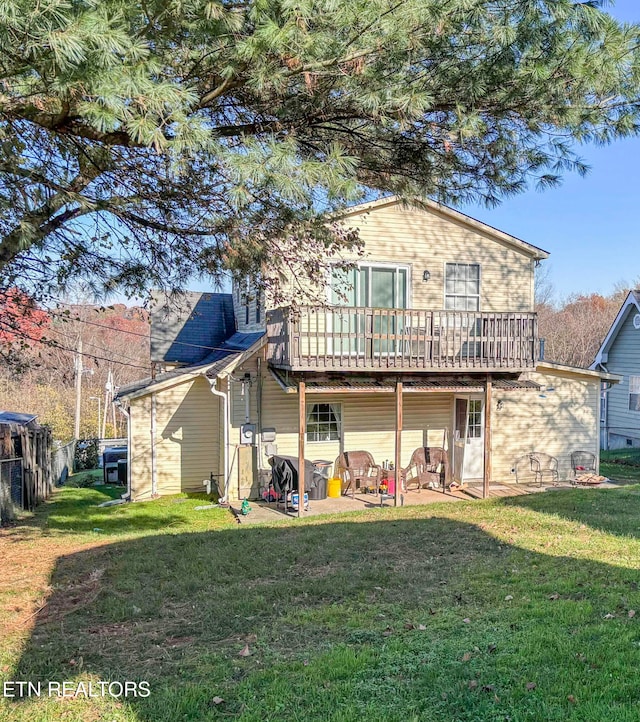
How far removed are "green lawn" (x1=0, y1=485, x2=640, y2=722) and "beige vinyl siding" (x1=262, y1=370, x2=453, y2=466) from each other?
11.3ft

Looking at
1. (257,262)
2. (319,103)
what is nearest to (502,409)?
(257,262)

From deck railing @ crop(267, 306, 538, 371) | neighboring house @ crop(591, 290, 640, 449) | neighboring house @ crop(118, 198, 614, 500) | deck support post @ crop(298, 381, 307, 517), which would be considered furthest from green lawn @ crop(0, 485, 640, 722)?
neighboring house @ crop(591, 290, 640, 449)

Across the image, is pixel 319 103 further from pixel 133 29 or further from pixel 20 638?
pixel 20 638

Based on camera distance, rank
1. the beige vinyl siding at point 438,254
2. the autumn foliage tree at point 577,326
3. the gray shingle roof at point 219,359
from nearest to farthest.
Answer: the gray shingle roof at point 219,359, the beige vinyl siding at point 438,254, the autumn foliage tree at point 577,326

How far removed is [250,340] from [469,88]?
9.12 m

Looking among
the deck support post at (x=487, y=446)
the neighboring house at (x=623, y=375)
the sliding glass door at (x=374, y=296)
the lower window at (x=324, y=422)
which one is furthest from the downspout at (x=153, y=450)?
the neighboring house at (x=623, y=375)

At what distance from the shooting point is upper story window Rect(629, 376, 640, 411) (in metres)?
19.0

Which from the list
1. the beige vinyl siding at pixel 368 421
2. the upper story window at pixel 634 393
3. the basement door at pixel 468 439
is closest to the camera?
the beige vinyl siding at pixel 368 421

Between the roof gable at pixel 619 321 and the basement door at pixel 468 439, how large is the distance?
9201mm

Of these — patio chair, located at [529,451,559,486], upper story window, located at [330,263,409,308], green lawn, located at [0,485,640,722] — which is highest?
upper story window, located at [330,263,409,308]

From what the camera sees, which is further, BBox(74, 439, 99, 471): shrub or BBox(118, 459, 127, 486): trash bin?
BBox(74, 439, 99, 471): shrub

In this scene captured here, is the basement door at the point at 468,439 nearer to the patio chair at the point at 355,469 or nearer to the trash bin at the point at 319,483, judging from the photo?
the patio chair at the point at 355,469

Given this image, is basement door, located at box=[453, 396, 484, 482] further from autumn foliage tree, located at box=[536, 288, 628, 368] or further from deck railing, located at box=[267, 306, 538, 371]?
autumn foliage tree, located at box=[536, 288, 628, 368]

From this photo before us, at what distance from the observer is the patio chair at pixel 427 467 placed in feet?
40.2
